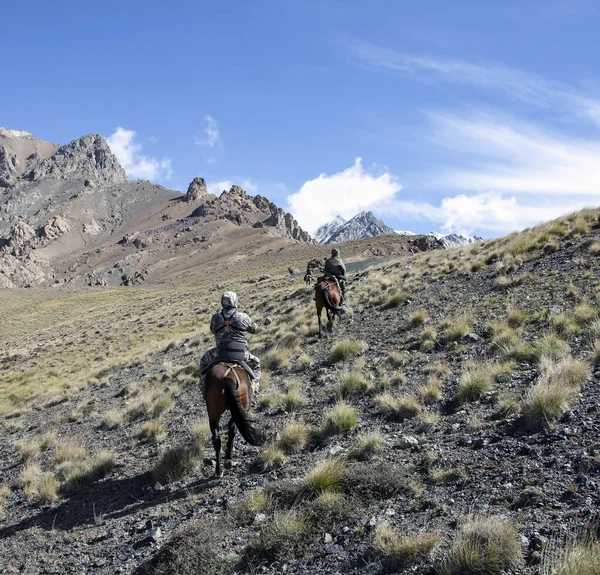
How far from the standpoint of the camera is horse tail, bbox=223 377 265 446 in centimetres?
721

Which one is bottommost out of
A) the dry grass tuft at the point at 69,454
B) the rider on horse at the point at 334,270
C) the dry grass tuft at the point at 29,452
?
the dry grass tuft at the point at 29,452

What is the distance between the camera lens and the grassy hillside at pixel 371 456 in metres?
4.55

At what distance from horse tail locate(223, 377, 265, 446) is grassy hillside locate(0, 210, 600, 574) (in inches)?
11.5

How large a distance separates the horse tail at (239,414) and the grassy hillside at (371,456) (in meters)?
0.29

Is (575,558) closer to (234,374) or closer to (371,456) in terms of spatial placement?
(371,456)

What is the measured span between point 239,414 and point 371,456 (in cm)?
204

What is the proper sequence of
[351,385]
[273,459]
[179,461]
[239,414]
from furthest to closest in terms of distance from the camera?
[351,385]
[179,461]
[239,414]
[273,459]

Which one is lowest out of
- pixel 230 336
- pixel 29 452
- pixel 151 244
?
pixel 29 452

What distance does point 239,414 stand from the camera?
23.8 ft

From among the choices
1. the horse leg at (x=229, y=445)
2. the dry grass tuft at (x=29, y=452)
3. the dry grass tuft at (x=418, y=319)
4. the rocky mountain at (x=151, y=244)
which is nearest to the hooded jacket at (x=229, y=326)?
the horse leg at (x=229, y=445)

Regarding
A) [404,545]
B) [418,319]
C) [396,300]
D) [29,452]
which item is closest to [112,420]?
[29,452]

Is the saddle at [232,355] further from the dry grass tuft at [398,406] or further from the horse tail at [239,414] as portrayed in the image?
the dry grass tuft at [398,406]

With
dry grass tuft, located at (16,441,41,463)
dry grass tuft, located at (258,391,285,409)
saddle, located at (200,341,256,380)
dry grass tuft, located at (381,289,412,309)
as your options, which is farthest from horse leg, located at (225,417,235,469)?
dry grass tuft, located at (381,289,412,309)

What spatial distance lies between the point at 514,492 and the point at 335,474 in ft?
6.40
